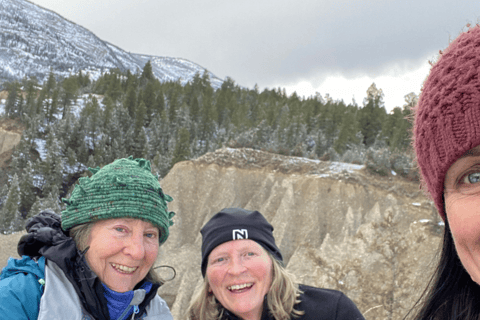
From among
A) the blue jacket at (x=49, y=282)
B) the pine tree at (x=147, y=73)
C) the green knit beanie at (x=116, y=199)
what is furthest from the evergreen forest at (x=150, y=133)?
the blue jacket at (x=49, y=282)

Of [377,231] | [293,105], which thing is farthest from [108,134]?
[377,231]

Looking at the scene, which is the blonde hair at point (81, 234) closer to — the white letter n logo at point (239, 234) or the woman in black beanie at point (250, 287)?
the woman in black beanie at point (250, 287)

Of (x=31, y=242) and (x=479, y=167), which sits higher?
(x=479, y=167)

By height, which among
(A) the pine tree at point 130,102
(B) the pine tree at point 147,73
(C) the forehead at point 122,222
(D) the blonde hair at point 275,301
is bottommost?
(D) the blonde hair at point 275,301

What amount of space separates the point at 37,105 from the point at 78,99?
378 inches

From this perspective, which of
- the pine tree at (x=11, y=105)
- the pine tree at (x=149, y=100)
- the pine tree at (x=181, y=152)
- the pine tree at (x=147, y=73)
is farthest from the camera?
the pine tree at (x=147, y=73)

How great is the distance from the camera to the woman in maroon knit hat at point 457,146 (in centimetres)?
129

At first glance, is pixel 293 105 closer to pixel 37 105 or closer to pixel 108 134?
pixel 108 134

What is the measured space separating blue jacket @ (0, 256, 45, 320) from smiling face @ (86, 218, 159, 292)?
0.36 m

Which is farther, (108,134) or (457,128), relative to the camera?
(108,134)

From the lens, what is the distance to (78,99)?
229ft

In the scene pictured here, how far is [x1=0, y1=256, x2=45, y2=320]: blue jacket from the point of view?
2.00m

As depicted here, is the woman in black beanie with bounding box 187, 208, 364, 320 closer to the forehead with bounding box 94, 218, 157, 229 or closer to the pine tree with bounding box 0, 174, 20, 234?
the forehead with bounding box 94, 218, 157, 229

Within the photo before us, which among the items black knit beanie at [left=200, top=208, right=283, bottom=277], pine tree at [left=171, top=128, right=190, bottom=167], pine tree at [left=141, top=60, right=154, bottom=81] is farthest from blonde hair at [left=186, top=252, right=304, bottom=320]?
Result: pine tree at [left=141, top=60, right=154, bottom=81]
